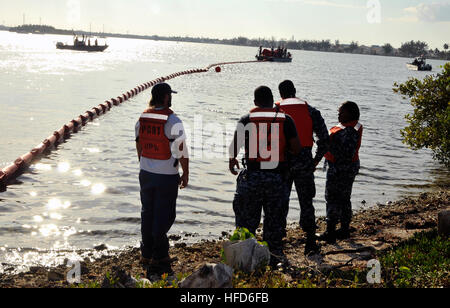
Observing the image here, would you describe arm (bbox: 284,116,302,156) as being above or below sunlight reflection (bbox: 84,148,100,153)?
above

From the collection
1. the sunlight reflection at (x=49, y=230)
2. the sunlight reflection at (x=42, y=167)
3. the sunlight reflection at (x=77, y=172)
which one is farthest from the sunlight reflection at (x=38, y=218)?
the sunlight reflection at (x=42, y=167)

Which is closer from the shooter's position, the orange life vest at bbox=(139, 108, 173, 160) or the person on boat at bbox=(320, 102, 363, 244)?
the orange life vest at bbox=(139, 108, 173, 160)

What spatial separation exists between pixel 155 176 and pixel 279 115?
5.38ft

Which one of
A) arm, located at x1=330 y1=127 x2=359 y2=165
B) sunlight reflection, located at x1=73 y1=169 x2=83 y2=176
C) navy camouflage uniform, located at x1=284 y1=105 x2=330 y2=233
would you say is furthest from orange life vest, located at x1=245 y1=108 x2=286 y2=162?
sunlight reflection, located at x1=73 y1=169 x2=83 y2=176

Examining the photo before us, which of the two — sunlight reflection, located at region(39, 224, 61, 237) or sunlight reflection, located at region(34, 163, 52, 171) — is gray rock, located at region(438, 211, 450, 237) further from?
sunlight reflection, located at region(34, 163, 52, 171)

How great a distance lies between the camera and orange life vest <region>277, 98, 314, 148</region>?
20.7 feet

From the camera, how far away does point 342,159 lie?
7.03 m

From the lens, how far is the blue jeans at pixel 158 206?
5844 millimetres

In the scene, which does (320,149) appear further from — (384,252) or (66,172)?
(66,172)

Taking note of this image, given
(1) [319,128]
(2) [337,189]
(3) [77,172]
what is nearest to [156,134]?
(1) [319,128]

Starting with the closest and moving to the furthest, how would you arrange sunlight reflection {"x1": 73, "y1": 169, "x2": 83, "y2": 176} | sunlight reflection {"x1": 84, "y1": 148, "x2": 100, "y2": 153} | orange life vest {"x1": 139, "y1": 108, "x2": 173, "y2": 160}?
orange life vest {"x1": 139, "y1": 108, "x2": 173, "y2": 160} → sunlight reflection {"x1": 73, "y1": 169, "x2": 83, "y2": 176} → sunlight reflection {"x1": 84, "y1": 148, "x2": 100, "y2": 153}

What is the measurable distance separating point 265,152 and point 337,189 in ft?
6.49

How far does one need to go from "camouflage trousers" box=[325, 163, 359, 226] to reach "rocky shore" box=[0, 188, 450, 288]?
53 cm

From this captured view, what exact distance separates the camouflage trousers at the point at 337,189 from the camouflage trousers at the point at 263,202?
5.17 feet
